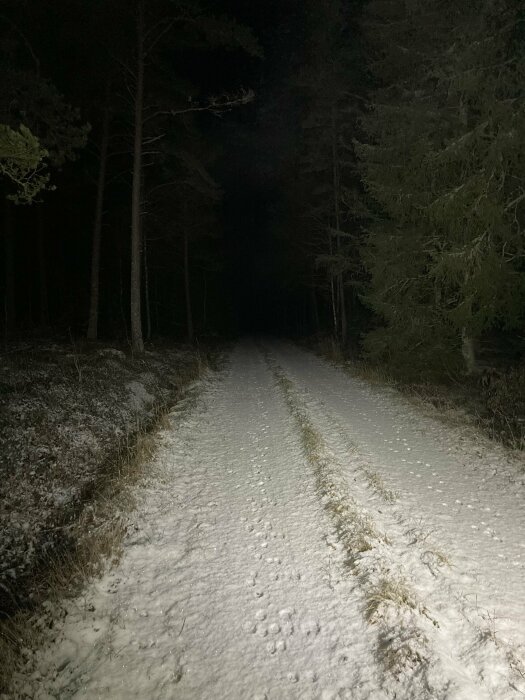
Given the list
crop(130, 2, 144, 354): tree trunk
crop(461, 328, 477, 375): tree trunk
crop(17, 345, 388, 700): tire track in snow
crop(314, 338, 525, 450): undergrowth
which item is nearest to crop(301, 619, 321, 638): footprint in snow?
crop(17, 345, 388, 700): tire track in snow

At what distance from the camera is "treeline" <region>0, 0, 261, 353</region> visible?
29.1ft

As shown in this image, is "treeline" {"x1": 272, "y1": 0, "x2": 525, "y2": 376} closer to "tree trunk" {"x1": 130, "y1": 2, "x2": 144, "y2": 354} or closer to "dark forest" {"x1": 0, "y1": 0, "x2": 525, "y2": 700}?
"dark forest" {"x1": 0, "y1": 0, "x2": 525, "y2": 700}

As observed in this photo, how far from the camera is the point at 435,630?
3.26 meters

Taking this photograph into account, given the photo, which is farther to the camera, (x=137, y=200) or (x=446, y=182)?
(x=137, y=200)

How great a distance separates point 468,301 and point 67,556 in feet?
31.0

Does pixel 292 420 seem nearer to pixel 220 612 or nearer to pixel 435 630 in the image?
pixel 220 612

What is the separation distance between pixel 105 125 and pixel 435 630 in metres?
19.5

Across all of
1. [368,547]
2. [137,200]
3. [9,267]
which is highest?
[137,200]

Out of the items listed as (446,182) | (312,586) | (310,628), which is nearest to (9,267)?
(446,182)

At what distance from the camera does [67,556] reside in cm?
453

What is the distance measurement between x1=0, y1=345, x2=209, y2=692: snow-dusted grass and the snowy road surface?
0.31 meters

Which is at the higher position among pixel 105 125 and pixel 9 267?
pixel 105 125

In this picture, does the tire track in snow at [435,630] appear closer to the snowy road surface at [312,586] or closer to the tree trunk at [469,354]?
the snowy road surface at [312,586]

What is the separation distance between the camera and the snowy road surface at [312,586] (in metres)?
3.01
